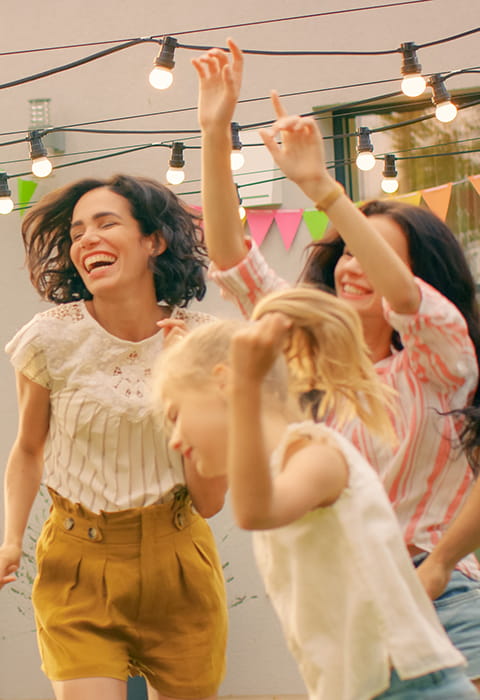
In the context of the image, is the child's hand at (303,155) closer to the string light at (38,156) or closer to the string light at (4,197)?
the string light at (38,156)

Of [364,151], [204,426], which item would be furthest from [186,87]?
[204,426]

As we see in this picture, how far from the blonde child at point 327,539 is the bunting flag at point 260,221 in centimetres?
334

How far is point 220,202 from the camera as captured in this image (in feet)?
6.43

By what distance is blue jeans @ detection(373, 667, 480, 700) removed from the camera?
1.50m

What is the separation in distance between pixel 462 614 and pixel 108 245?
3.91ft

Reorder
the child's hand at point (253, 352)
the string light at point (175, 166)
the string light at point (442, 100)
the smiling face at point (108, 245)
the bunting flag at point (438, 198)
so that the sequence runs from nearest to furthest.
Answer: the child's hand at point (253, 352) < the smiling face at point (108, 245) < the string light at point (442, 100) < the string light at point (175, 166) < the bunting flag at point (438, 198)

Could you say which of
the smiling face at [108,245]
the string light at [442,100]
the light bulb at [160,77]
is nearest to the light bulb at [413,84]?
the string light at [442,100]

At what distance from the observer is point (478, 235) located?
479cm

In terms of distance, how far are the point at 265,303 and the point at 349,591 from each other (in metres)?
0.45

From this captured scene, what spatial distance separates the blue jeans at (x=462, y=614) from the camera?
1.80 m

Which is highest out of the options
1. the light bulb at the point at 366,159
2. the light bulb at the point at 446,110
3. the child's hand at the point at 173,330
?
the light bulb at the point at 446,110

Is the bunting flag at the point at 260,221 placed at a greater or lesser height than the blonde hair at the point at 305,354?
greater

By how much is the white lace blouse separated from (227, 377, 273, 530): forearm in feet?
3.58

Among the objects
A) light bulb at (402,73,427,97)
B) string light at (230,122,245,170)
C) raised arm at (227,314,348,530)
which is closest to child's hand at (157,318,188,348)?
raised arm at (227,314,348,530)
